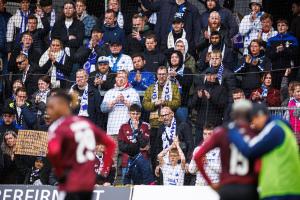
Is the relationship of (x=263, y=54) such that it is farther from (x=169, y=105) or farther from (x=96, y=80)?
(x=96, y=80)

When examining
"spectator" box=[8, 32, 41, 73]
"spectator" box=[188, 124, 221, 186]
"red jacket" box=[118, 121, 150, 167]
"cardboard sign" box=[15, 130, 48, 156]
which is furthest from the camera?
"spectator" box=[8, 32, 41, 73]

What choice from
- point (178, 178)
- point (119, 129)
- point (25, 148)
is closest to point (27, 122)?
point (25, 148)

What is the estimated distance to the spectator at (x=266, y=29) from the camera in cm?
1769

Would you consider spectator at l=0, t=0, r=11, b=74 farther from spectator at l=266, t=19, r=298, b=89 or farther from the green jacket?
spectator at l=266, t=19, r=298, b=89

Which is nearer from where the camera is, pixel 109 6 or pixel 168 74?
pixel 168 74

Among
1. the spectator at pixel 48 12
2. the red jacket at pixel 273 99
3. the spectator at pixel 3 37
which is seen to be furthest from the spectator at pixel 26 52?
the red jacket at pixel 273 99

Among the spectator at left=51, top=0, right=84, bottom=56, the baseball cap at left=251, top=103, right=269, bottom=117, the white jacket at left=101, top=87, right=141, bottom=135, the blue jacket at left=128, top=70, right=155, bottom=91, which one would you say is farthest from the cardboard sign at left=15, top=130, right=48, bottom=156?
the baseball cap at left=251, top=103, right=269, bottom=117

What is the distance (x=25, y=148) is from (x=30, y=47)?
2.40 m

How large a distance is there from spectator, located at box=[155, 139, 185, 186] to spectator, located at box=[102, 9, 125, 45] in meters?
2.75

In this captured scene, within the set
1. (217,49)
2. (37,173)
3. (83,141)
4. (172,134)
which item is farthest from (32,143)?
(83,141)

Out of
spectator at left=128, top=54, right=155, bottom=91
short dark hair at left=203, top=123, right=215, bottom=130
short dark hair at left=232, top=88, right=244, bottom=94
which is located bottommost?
short dark hair at left=203, top=123, right=215, bottom=130

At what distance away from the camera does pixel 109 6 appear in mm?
19219

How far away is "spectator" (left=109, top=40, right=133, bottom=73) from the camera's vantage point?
17906 millimetres

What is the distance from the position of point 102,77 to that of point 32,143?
5.42 feet
